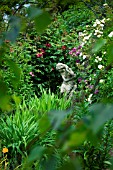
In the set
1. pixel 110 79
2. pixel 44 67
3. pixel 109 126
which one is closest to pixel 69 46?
pixel 44 67

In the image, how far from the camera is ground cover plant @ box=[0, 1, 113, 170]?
1.67ft

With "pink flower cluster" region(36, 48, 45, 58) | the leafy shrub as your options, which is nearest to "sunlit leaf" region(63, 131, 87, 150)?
the leafy shrub

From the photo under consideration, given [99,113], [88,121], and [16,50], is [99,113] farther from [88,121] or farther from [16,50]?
[16,50]

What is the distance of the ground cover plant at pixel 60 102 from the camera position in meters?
0.51

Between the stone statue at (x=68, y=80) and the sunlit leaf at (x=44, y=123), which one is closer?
the sunlit leaf at (x=44, y=123)

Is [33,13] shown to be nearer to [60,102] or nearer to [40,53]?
[60,102]

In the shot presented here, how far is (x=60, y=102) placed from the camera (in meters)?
5.16

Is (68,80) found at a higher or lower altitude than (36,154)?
higher

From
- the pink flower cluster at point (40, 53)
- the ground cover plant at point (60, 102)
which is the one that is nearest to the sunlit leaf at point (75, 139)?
the ground cover plant at point (60, 102)

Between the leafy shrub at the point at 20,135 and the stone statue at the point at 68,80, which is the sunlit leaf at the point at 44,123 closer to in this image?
the leafy shrub at the point at 20,135

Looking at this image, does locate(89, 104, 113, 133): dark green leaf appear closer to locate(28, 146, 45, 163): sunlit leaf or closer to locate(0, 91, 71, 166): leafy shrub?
locate(28, 146, 45, 163): sunlit leaf

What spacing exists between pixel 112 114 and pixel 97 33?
5.72 metres

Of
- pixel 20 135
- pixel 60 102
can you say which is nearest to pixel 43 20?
pixel 20 135

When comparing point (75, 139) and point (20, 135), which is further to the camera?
point (20, 135)
